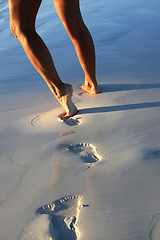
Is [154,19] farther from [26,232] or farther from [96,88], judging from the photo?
[26,232]

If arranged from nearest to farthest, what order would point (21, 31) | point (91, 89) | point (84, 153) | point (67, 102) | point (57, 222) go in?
point (57, 222) → point (84, 153) → point (21, 31) → point (67, 102) → point (91, 89)

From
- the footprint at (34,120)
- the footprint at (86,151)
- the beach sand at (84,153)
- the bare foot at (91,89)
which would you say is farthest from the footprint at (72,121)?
the bare foot at (91,89)

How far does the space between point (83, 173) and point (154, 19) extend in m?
2.88

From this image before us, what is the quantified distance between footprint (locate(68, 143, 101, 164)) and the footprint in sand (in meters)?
0.26

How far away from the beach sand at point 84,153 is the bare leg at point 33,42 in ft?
0.47

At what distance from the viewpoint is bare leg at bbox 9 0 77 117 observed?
171cm

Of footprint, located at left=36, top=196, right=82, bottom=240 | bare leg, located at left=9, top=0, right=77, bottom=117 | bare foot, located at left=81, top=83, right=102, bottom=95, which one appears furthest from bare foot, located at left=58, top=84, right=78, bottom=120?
footprint, located at left=36, top=196, right=82, bottom=240

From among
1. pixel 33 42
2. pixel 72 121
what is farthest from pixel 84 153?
pixel 33 42

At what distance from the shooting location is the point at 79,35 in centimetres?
212

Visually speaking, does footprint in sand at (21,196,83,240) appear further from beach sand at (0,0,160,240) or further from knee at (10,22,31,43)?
knee at (10,22,31,43)

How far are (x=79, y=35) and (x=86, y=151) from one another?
89cm

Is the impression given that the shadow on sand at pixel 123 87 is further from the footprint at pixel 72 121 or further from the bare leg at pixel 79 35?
the footprint at pixel 72 121

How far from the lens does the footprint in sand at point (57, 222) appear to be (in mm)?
1084

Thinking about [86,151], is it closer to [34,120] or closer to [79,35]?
[34,120]
